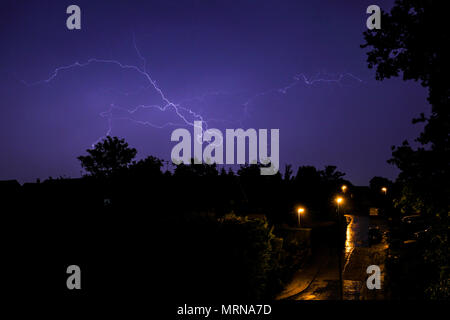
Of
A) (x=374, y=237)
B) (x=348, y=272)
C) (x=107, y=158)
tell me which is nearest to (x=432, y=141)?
(x=348, y=272)

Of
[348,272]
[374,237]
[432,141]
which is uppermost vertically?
[432,141]

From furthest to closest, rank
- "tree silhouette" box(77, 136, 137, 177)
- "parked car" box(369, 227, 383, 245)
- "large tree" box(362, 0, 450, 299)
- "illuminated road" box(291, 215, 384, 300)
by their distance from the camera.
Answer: "tree silhouette" box(77, 136, 137, 177), "parked car" box(369, 227, 383, 245), "illuminated road" box(291, 215, 384, 300), "large tree" box(362, 0, 450, 299)

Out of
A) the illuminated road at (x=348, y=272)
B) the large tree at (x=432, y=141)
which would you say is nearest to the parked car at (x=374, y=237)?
the illuminated road at (x=348, y=272)

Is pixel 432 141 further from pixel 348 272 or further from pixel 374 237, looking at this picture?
pixel 374 237

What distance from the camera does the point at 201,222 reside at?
465 inches

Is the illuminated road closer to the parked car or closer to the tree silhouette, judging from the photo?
the parked car

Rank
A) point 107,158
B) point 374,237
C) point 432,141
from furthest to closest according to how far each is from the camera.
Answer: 1. point 107,158
2. point 374,237
3. point 432,141

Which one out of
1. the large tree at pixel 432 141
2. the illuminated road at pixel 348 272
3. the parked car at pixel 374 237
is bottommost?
the illuminated road at pixel 348 272

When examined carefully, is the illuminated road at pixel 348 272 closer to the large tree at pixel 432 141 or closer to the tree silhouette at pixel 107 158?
the large tree at pixel 432 141

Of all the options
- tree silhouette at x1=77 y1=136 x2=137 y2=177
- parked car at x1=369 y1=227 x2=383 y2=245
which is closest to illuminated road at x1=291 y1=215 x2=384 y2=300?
parked car at x1=369 y1=227 x2=383 y2=245

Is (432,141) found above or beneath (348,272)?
above
